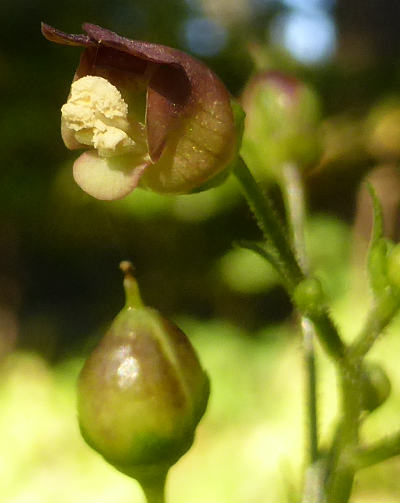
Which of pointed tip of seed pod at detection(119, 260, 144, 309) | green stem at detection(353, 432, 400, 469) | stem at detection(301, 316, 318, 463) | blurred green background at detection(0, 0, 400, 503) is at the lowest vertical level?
blurred green background at detection(0, 0, 400, 503)

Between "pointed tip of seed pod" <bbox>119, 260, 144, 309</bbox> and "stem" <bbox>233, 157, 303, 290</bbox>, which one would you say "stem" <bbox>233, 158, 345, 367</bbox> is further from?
"pointed tip of seed pod" <bbox>119, 260, 144, 309</bbox>

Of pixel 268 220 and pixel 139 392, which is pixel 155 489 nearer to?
pixel 139 392

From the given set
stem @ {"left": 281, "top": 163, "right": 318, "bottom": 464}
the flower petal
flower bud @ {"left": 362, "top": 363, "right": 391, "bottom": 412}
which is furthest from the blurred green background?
the flower petal

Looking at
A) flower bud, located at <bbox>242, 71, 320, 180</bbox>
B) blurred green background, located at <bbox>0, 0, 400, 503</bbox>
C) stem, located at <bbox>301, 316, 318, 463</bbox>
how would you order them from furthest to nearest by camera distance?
blurred green background, located at <bbox>0, 0, 400, 503</bbox> < flower bud, located at <bbox>242, 71, 320, 180</bbox> < stem, located at <bbox>301, 316, 318, 463</bbox>

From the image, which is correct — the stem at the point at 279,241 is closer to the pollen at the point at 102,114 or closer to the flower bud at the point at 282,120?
the pollen at the point at 102,114

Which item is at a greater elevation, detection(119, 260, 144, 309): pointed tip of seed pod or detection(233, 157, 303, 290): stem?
detection(233, 157, 303, 290): stem

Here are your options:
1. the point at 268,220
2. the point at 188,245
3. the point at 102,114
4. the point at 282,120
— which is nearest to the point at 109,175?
the point at 102,114

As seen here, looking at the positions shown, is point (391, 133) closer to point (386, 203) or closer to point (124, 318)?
point (386, 203)
